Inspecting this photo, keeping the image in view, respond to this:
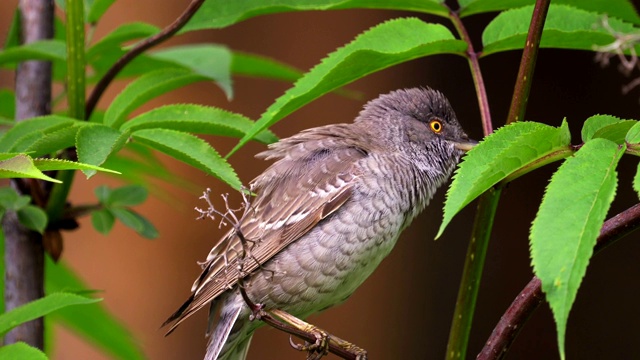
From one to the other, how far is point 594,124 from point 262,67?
4.14 feet

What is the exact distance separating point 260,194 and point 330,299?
1.38ft

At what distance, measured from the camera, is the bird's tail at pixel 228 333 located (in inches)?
111

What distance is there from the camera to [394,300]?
5270mm

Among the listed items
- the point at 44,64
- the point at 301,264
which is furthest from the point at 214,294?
the point at 44,64

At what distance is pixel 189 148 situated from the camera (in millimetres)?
2012

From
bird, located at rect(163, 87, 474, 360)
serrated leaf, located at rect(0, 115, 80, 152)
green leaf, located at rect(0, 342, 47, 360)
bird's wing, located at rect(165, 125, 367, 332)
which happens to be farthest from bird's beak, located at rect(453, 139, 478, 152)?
green leaf, located at rect(0, 342, 47, 360)

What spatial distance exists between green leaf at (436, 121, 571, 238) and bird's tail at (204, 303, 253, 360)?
138cm

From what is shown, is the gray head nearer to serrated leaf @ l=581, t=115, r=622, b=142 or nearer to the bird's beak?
the bird's beak

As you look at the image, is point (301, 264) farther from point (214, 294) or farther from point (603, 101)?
point (603, 101)

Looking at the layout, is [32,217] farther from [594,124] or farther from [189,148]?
[594,124]

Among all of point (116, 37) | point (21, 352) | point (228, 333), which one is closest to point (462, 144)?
point (228, 333)

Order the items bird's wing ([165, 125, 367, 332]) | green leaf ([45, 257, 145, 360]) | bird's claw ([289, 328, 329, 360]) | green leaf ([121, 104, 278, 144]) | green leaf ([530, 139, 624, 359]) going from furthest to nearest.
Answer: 1. bird's wing ([165, 125, 367, 332])
2. green leaf ([45, 257, 145, 360])
3. bird's claw ([289, 328, 329, 360])
4. green leaf ([121, 104, 278, 144])
5. green leaf ([530, 139, 624, 359])

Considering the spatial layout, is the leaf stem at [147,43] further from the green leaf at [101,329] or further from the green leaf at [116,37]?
the green leaf at [101,329]

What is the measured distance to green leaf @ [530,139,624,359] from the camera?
4.08ft
